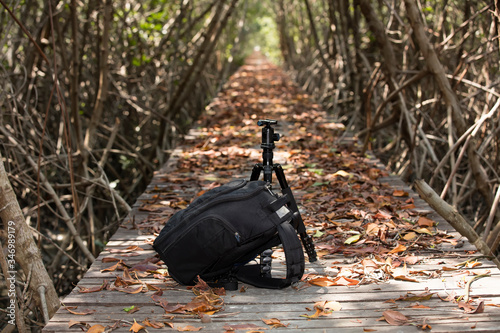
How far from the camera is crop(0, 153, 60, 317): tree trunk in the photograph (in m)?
2.51

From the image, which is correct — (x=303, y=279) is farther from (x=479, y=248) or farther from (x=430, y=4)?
(x=430, y=4)

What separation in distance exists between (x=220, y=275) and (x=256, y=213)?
344 millimetres

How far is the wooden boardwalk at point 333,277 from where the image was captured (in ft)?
7.14

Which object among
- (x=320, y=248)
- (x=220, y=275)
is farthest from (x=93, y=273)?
(x=320, y=248)

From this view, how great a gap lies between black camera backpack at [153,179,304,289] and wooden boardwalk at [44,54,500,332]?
8 cm

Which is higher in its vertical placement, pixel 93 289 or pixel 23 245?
pixel 23 245

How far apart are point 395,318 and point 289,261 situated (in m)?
0.47

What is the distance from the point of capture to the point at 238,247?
2.36m

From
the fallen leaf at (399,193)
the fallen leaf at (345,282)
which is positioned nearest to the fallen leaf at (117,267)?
the fallen leaf at (345,282)

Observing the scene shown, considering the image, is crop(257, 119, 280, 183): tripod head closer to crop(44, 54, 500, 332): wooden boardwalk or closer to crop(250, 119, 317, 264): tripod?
crop(250, 119, 317, 264): tripod

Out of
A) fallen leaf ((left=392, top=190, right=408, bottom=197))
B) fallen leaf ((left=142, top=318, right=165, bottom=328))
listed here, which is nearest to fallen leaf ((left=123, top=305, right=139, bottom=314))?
fallen leaf ((left=142, top=318, right=165, bottom=328))

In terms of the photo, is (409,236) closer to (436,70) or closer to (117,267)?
(117,267)

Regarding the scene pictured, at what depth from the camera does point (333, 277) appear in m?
2.61

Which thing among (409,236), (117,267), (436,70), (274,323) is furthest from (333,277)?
(436,70)
